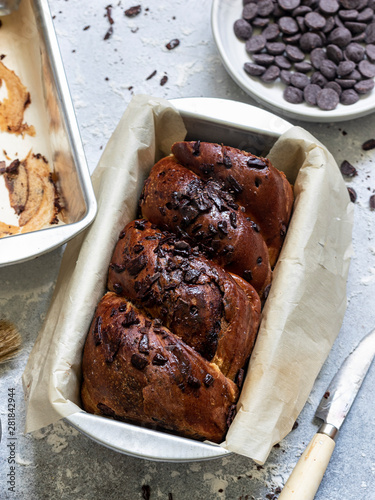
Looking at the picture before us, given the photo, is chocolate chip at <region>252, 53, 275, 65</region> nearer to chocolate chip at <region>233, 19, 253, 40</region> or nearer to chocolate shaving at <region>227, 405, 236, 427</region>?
chocolate chip at <region>233, 19, 253, 40</region>

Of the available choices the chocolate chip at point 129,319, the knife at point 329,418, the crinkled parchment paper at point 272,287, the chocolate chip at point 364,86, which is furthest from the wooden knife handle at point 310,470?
the chocolate chip at point 364,86

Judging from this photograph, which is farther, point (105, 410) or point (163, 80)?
point (163, 80)

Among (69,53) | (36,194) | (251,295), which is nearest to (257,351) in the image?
(251,295)

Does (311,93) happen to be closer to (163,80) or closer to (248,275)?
(163,80)

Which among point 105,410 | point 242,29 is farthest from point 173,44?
point 105,410

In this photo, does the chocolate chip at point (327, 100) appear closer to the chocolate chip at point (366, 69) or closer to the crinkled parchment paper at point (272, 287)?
the chocolate chip at point (366, 69)

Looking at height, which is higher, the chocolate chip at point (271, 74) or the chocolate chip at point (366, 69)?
the chocolate chip at point (366, 69)

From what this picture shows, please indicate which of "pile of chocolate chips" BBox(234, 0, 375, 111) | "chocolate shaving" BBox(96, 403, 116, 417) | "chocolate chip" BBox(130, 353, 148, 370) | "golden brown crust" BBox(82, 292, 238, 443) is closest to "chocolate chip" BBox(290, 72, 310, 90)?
"pile of chocolate chips" BBox(234, 0, 375, 111)
